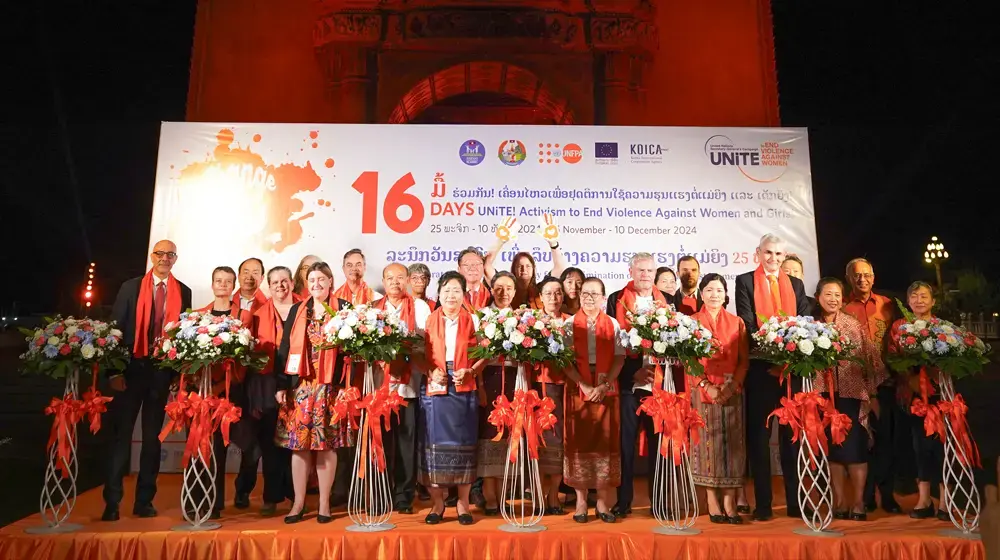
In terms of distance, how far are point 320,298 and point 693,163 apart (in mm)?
3202

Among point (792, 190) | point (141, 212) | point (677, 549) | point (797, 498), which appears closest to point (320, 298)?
point (677, 549)

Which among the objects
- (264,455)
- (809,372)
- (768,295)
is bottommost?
(264,455)

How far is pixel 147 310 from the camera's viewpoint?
13.4ft

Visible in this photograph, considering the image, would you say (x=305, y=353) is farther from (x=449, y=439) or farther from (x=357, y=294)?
(x=357, y=294)

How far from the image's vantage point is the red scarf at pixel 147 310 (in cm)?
399

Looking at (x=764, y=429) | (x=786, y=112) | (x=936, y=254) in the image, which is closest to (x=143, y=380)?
(x=764, y=429)

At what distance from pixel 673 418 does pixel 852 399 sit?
1235 millimetres

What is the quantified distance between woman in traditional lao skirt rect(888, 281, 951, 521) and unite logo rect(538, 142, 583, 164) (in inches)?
100

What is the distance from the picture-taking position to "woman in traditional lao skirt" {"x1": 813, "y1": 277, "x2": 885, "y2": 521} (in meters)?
3.79

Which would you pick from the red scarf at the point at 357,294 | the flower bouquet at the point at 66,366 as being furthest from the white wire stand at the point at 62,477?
the red scarf at the point at 357,294

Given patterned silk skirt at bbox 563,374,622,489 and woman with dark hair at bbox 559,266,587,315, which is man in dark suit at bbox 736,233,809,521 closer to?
patterned silk skirt at bbox 563,374,622,489

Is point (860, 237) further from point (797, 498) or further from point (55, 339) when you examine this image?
point (55, 339)

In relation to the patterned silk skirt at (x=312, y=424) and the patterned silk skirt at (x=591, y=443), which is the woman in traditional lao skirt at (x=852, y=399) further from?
the patterned silk skirt at (x=312, y=424)

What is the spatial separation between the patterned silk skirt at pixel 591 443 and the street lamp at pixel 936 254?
6.72 meters
